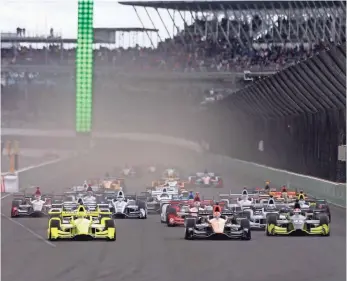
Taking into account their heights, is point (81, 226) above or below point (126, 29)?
below

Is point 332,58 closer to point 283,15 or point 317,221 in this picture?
point 317,221

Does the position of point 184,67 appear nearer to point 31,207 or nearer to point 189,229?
point 31,207

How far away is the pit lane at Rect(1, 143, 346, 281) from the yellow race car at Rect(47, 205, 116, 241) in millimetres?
202

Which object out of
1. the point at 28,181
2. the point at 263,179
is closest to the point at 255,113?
the point at 263,179

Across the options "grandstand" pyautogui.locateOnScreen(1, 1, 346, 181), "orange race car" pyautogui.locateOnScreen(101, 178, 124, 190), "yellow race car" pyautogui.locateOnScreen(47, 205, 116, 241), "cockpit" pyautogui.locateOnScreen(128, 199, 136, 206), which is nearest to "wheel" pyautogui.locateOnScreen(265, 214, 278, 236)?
"yellow race car" pyautogui.locateOnScreen(47, 205, 116, 241)

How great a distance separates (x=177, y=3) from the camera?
84.8 m

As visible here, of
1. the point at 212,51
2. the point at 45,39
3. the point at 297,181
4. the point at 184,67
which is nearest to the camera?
the point at 297,181

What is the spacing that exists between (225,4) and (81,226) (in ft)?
227

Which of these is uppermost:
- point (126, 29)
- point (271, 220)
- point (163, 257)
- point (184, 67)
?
point (126, 29)

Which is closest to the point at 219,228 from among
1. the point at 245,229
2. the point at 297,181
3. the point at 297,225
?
the point at 245,229

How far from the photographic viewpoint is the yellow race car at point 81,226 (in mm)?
17422

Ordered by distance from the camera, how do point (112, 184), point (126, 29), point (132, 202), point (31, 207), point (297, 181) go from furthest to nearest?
point (126, 29) < point (297, 181) < point (112, 184) < point (132, 202) < point (31, 207)

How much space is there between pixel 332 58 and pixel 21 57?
53095mm

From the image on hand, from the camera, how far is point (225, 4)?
85250 millimetres
